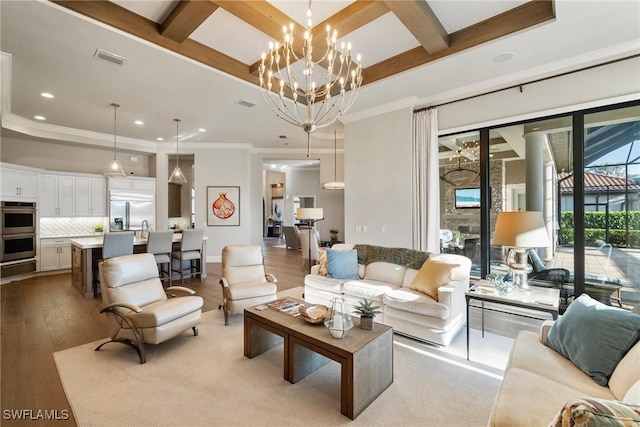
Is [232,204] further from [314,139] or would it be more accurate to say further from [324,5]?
[324,5]

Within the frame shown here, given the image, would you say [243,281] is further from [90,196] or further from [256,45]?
[90,196]

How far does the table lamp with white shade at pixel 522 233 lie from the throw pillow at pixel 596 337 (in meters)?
0.84

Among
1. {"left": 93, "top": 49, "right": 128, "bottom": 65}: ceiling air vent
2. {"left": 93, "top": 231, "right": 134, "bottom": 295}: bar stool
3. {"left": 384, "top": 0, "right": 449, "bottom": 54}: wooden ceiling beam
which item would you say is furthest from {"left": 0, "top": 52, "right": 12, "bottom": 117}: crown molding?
{"left": 384, "top": 0, "right": 449, "bottom": 54}: wooden ceiling beam

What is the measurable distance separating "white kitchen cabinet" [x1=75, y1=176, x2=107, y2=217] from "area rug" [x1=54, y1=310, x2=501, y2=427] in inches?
209

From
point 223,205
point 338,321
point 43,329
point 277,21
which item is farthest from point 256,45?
point 223,205

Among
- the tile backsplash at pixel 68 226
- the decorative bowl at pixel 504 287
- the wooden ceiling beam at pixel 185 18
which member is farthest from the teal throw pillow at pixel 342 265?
the tile backsplash at pixel 68 226

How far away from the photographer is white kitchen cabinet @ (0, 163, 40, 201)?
5.49 meters

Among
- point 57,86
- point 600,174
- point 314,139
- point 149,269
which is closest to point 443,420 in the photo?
point 149,269

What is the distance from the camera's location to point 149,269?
11.4 ft

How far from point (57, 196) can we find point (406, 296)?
311 inches

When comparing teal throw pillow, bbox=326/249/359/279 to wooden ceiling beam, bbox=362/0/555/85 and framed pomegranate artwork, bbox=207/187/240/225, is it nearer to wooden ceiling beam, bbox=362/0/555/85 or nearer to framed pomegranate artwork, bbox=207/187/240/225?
wooden ceiling beam, bbox=362/0/555/85

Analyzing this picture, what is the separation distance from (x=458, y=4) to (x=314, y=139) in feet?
17.4

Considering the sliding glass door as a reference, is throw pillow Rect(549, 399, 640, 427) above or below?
below

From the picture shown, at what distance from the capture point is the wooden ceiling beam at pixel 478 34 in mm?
2861
